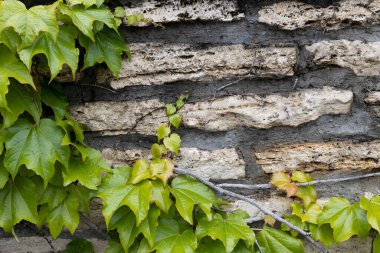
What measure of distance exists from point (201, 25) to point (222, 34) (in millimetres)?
73

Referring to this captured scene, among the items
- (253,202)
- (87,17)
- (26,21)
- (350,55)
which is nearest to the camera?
(26,21)

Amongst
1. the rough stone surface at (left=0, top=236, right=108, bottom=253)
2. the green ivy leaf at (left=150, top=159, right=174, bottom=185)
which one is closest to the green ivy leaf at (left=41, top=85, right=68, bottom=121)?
the green ivy leaf at (left=150, top=159, right=174, bottom=185)

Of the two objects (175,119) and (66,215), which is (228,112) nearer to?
(175,119)

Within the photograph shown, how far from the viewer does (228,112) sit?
1457 millimetres

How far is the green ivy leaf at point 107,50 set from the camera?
138 centimetres

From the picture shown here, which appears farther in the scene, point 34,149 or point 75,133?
point 75,133

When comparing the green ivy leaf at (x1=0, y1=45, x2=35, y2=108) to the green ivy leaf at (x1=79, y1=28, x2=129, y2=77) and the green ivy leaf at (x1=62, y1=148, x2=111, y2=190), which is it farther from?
the green ivy leaf at (x1=62, y1=148, x2=111, y2=190)

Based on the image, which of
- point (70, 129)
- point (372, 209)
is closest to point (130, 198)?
point (70, 129)

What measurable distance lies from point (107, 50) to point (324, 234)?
0.95 metres

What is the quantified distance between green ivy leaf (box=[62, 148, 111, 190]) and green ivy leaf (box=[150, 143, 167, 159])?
0.51 feet

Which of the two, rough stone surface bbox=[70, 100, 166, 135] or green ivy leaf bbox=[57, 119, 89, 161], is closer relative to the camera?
green ivy leaf bbox=[57, 119, 89, 161]

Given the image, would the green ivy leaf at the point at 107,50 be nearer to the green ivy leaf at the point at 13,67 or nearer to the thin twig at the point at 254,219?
the green ivy leaf at the point at 13,67

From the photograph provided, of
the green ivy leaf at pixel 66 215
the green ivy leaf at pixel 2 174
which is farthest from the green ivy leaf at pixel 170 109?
the green ivy leaf at pixel 2 174

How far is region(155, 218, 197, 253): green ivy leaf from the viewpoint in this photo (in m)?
1.39
